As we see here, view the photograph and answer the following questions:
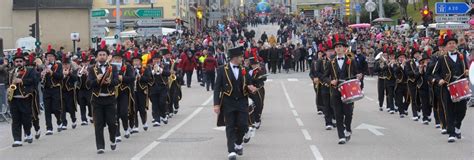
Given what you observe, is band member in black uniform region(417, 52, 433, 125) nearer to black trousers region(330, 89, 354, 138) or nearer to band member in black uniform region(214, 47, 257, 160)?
black trousers region(330, 89, 354, 138)

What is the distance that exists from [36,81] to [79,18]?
5225 centimetres

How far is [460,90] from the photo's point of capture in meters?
15.1

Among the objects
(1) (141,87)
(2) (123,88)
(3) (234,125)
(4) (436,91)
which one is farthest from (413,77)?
→ (3) (234,125)

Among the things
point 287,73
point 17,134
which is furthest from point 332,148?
point 287,73

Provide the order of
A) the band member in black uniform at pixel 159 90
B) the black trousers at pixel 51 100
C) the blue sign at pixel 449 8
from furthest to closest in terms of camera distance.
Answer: the blue sign at pixel 449 8
the band member in black uniform at pixel 159 90
the black trousers at pixel 51 100

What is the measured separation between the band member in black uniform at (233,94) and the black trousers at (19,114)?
486 centimetres

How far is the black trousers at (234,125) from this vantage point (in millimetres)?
13752

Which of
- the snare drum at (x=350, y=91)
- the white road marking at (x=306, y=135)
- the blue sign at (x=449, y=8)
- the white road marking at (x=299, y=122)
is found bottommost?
the white road marking at (x=299, y=122)

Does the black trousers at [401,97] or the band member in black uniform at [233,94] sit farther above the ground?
the band member in black uniform at [233,94]

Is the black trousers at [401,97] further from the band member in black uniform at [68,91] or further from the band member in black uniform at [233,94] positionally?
the band member in black uniform at [233,94]

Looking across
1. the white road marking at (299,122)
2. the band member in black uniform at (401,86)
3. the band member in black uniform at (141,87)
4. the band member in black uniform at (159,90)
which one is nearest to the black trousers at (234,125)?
the band member in black uniform at (141,87)

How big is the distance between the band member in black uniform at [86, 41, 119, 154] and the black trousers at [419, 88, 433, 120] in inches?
293

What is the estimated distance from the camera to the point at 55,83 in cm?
1942

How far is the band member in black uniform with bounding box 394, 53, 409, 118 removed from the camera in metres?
21.4
